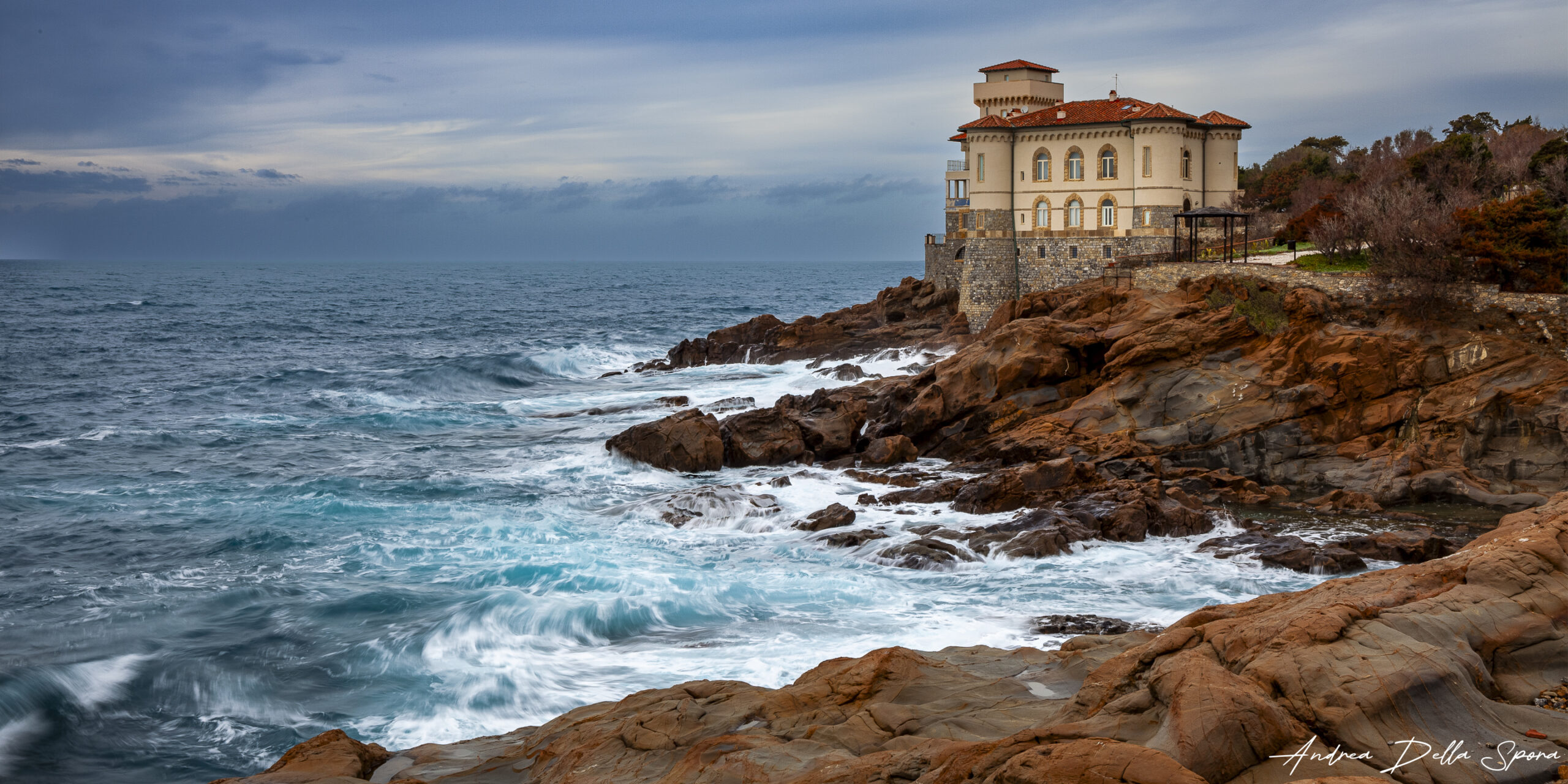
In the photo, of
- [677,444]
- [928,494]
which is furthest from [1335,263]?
[677,444]

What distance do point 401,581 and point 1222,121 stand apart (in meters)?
42.9

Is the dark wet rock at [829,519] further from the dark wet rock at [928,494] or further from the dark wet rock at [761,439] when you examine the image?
the dark wet rock at [761,439]

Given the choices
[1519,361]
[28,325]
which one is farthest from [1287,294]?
[28,325]

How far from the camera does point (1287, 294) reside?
31688 millimetres

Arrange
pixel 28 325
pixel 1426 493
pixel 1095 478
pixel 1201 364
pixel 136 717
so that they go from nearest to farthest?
pixel 136 717, pixel 1426 493, pixel 1095 478, pixel 1201 364, pixel 28 325

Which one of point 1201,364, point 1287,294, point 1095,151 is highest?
point 1095,151

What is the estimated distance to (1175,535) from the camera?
76.1 feet

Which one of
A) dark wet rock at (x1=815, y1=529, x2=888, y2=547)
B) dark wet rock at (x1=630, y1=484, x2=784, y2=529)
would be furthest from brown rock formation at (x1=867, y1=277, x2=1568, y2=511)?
dark wet rock at (x1=815, y1=529, x2=888, y2=547)

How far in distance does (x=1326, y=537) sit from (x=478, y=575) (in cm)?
1789

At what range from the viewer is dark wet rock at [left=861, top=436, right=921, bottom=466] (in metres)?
30.4

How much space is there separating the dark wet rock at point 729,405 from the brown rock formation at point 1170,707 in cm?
2606

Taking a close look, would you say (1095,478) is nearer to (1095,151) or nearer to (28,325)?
(1095,151)

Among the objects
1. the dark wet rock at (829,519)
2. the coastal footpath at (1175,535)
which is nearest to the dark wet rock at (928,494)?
the coastal footpath at (1175,535)

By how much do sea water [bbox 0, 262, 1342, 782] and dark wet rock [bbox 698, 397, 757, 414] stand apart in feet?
5.86
